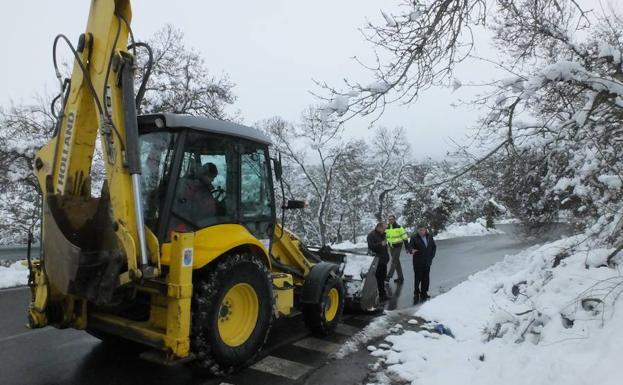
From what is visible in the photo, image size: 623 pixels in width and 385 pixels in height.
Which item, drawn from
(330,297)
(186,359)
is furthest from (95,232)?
(330,297)

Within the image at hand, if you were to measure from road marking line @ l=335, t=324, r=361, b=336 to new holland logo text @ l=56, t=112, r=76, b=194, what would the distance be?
4260mm

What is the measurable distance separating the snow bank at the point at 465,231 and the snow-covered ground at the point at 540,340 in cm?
2628

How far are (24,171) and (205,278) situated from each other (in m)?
12.2

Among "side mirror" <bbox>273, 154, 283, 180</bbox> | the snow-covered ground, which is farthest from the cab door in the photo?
the snow-covered ground

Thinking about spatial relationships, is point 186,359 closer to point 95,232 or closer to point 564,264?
point 95,232

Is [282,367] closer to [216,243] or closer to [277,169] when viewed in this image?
[216,243]

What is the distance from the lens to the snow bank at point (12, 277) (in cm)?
971

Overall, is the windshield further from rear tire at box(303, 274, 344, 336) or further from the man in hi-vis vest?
the man in hi-vis vest

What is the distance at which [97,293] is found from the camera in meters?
4.07

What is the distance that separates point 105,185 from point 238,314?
1891mm

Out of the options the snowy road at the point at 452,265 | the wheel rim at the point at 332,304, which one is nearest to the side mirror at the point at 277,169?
the wheel rim at the point at 332,304

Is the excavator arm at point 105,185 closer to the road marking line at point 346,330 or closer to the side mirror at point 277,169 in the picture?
the side mirror at point 277,169

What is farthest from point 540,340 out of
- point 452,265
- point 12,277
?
point 452,265

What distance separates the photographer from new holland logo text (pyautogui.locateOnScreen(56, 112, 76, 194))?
428 centimetres
